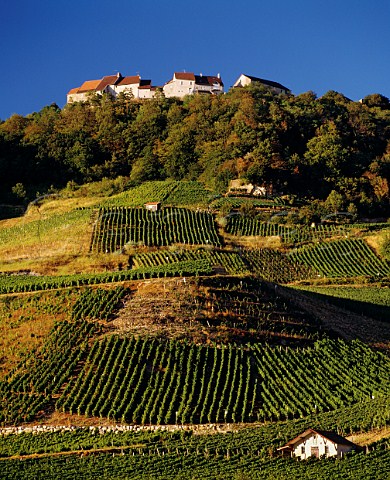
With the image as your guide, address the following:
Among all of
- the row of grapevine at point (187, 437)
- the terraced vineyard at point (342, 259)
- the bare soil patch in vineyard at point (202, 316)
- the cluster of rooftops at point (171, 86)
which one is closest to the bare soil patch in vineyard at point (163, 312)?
the bare soil patch in vineyard at point (202, 316)

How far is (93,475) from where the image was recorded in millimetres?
30734

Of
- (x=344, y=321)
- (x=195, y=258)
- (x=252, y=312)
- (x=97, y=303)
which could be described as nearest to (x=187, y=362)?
(x=252, y=312)

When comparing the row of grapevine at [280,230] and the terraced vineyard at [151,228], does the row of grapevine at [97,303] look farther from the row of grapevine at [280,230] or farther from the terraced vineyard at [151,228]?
the row of grapevine at [280,230]

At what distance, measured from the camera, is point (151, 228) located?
232 feet

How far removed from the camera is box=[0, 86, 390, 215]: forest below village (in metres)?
84.9

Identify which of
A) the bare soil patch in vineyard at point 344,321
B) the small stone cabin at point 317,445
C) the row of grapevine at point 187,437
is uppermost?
the bare soil patch in vineyard at point 344,321

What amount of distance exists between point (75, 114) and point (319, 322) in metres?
63.6

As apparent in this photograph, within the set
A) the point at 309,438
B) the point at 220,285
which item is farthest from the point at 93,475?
the point at 220,285

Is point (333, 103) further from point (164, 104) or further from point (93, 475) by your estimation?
point (93, 475)

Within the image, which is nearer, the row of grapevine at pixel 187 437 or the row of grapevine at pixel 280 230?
the row of grapevine at pixel 187 437

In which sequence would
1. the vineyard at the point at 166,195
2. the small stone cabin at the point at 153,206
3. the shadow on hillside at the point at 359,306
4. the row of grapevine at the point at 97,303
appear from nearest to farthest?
the row of grapevine at the point at 97,303 < the shadow on hillside at the point at 359,306 < the small stone cabin at the point at 153,206 < the vineyard at the point at 166,195

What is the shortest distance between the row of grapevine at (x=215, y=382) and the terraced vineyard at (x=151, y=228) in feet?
79.6

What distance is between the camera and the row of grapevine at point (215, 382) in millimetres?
37875

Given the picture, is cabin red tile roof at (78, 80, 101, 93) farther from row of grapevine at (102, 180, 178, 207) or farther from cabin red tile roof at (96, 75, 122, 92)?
row of grapevine at (102, 180, 178, 207)
